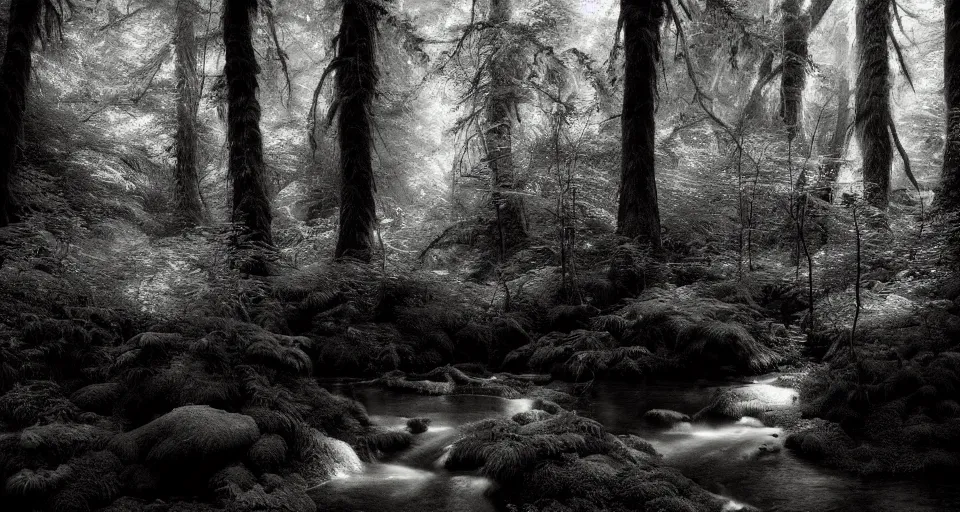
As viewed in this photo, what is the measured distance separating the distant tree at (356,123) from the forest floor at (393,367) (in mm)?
1054

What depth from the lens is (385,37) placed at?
15.3 m

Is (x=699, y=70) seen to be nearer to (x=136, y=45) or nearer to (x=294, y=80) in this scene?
(x=294, y=80)

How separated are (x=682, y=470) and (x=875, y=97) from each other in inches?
463

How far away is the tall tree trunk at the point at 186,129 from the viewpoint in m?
17.6

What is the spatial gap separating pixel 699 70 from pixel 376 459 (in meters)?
15.7

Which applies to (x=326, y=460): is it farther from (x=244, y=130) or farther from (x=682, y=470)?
(x=244, y=130)

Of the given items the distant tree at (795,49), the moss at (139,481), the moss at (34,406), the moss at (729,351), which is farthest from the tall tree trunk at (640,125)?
the moss at (34,406)

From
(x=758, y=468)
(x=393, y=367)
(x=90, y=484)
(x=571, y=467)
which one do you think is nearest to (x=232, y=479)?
(x=90, y=484)

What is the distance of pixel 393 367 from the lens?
357 inches

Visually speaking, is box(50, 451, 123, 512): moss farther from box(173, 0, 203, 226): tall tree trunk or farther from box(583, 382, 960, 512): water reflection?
box(173, 0, 203, 226): tall tree trunk

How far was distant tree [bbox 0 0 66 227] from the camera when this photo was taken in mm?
9641

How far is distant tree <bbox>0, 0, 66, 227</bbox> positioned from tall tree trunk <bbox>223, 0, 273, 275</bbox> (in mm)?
3093

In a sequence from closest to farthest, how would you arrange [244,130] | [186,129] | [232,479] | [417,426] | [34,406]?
1. [232,479]
2. [34,406]
3. [417,426]
4. [244,130]
5. [186,129]

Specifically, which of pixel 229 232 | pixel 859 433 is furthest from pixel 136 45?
pixel 859 433
